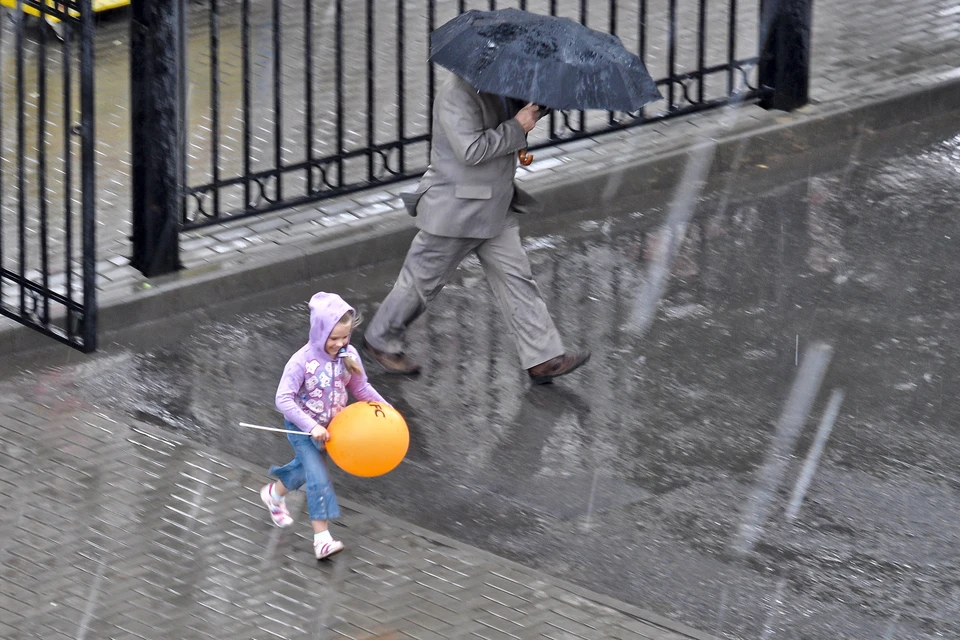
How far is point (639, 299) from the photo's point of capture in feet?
30.1

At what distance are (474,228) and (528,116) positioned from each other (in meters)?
0.64

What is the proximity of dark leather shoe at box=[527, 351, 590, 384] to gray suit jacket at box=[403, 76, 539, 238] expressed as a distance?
700 mm

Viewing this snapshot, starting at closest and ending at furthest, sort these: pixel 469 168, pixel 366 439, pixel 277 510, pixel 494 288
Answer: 1. pixel 366 439
2. pixel 277 510
3. pixel 469 168
4. pixel 494 288

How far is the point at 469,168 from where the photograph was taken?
792cm

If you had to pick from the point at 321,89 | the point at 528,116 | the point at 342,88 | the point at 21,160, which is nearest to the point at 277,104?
the point at 342,88

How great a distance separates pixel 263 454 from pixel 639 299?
2629 millimetres

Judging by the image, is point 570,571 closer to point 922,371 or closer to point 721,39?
point 922,371

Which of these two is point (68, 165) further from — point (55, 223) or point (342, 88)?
point (342, 88)

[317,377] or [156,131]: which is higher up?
[156,131]

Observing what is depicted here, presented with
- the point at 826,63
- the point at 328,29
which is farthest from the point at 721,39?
the point at 328,29

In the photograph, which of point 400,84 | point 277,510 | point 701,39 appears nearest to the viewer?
point 277,510

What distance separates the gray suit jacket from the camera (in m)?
7.76

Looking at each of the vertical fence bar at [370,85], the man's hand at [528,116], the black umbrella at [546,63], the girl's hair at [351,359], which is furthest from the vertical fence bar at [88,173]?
Answer: the girl's hair at [351,359]

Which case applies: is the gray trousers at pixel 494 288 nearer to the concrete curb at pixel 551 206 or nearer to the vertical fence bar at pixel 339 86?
the concrete curb at pixel 551 206
